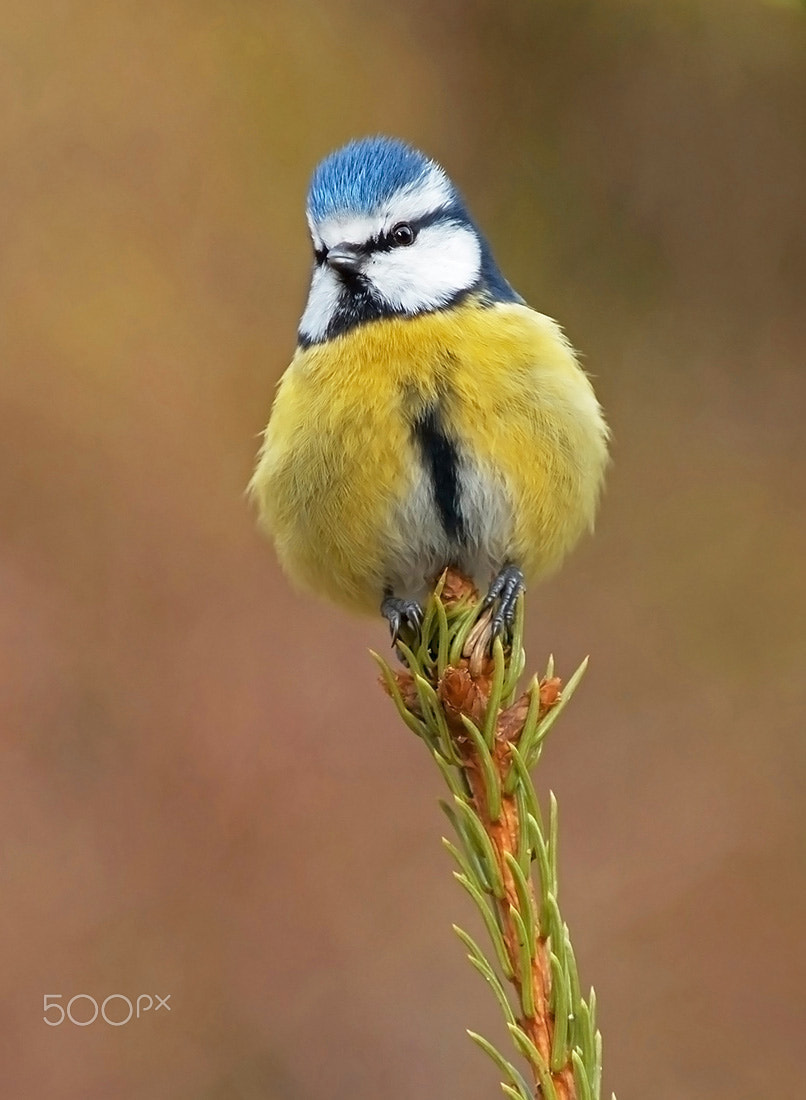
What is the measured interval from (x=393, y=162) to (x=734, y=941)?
1487mm

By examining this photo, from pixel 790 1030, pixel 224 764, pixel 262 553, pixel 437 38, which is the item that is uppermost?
pixel 437 38

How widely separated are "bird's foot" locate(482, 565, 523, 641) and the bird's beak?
451 millimetres

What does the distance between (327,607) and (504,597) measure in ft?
3.86

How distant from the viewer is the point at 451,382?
1589 mm

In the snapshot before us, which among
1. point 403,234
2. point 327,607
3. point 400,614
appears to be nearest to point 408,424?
point 400,614

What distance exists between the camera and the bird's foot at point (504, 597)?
1.31m

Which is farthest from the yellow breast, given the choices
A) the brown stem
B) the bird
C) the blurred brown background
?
the blurred brown background

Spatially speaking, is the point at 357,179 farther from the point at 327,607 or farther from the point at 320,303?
the point at 327,607

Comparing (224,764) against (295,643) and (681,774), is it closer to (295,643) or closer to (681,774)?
(295,643)

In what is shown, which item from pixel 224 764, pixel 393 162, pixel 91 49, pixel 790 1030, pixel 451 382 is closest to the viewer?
pixel 451 382

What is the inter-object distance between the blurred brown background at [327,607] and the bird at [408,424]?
761 millimetres

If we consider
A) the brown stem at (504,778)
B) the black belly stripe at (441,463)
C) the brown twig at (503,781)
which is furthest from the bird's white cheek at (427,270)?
the brown stem at (504,778)

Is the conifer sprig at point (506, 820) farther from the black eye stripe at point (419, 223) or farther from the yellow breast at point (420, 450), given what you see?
the black eye stripe at point (419, 223)

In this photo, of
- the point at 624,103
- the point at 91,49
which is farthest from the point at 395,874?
the point at 91,49
